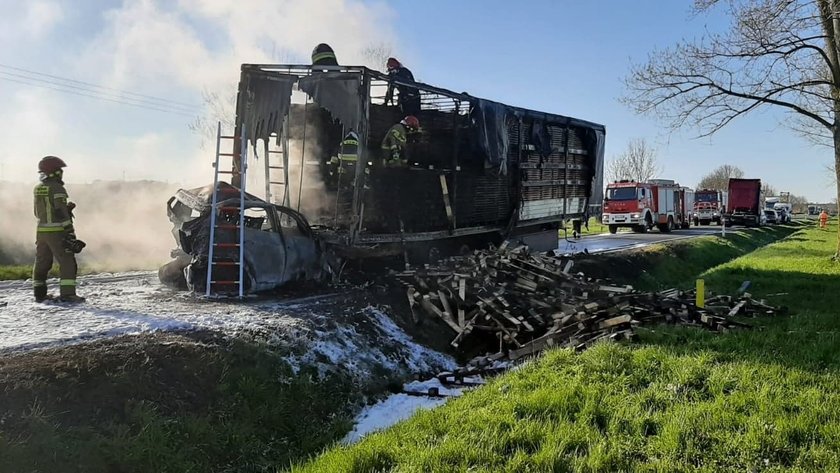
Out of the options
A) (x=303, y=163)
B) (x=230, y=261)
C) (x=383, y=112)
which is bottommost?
(x=230, y=261)

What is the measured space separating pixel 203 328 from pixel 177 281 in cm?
307

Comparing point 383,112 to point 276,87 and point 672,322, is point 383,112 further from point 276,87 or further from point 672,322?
point 672,322

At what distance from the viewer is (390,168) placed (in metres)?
10.3

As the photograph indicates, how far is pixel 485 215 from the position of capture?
40.4ft

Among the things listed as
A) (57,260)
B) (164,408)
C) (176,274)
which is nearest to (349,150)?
(176,274)

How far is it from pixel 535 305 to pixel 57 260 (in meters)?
6.55

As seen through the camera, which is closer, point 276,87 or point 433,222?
point 276,87

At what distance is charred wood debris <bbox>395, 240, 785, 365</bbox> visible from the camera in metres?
7.34

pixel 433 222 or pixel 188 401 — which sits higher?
pixel 433 222

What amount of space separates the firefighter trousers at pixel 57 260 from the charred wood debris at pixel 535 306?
4.57 metres

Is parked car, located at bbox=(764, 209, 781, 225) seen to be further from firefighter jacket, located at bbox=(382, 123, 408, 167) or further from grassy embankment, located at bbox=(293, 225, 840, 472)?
grassy embankment, located at bbox=(293, 225, 840, 472)

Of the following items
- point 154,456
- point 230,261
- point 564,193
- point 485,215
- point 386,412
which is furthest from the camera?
point 564,193

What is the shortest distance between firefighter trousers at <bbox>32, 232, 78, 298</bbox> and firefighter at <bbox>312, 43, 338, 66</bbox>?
453 cm

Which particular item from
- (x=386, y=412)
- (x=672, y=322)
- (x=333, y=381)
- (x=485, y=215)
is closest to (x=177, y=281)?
(x=333, y=381)
